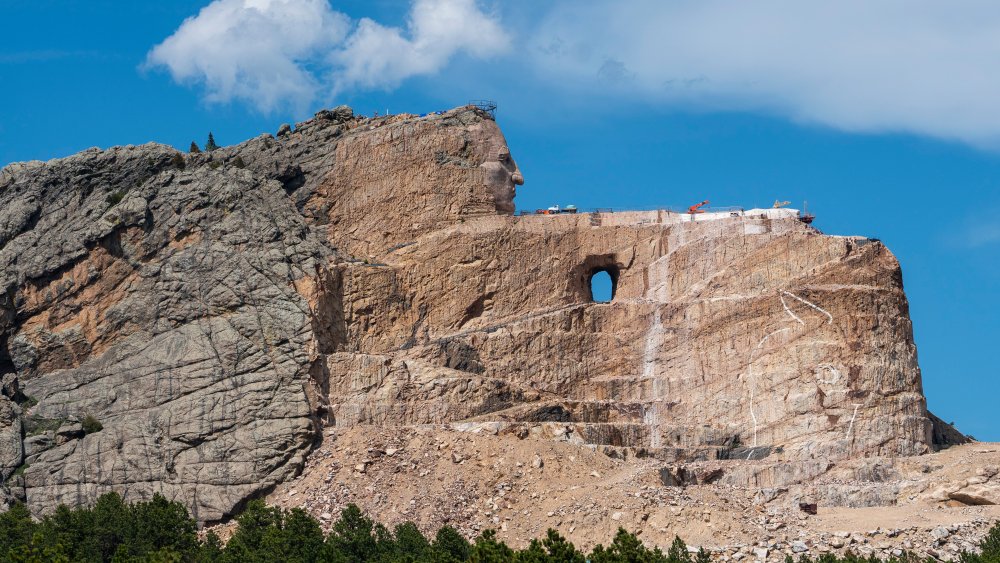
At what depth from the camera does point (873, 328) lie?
9012 cm

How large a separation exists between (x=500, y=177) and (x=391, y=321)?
8.03 metres

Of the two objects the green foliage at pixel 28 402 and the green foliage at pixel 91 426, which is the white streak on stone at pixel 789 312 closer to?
the green foliage at pixel 91 426

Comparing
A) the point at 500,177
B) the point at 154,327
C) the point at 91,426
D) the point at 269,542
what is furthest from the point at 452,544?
the point at 500,177

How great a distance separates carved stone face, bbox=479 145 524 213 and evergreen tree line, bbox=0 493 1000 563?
58.4 feet

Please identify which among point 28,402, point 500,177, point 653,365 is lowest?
point 28,402

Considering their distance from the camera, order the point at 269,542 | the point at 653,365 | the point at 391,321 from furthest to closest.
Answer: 1. the point at 391,321
2. the point at 653,365
3. the point at 269,542

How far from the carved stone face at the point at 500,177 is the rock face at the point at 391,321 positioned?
13 cm

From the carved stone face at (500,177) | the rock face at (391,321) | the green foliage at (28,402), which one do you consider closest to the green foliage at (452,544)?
the rock face at (391,321)

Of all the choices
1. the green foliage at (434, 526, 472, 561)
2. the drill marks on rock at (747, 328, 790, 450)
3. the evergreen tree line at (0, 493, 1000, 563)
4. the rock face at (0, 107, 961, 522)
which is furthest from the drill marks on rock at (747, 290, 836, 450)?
the green foliage at (434, 526, 472, 561)

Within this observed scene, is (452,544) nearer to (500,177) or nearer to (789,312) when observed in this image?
(789,312)

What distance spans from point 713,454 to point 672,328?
21.6 feet

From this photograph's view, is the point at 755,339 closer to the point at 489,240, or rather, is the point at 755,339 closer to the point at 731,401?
the point at 731,401

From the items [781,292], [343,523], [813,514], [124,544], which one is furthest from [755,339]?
[124,544]

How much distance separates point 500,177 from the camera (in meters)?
97.4
